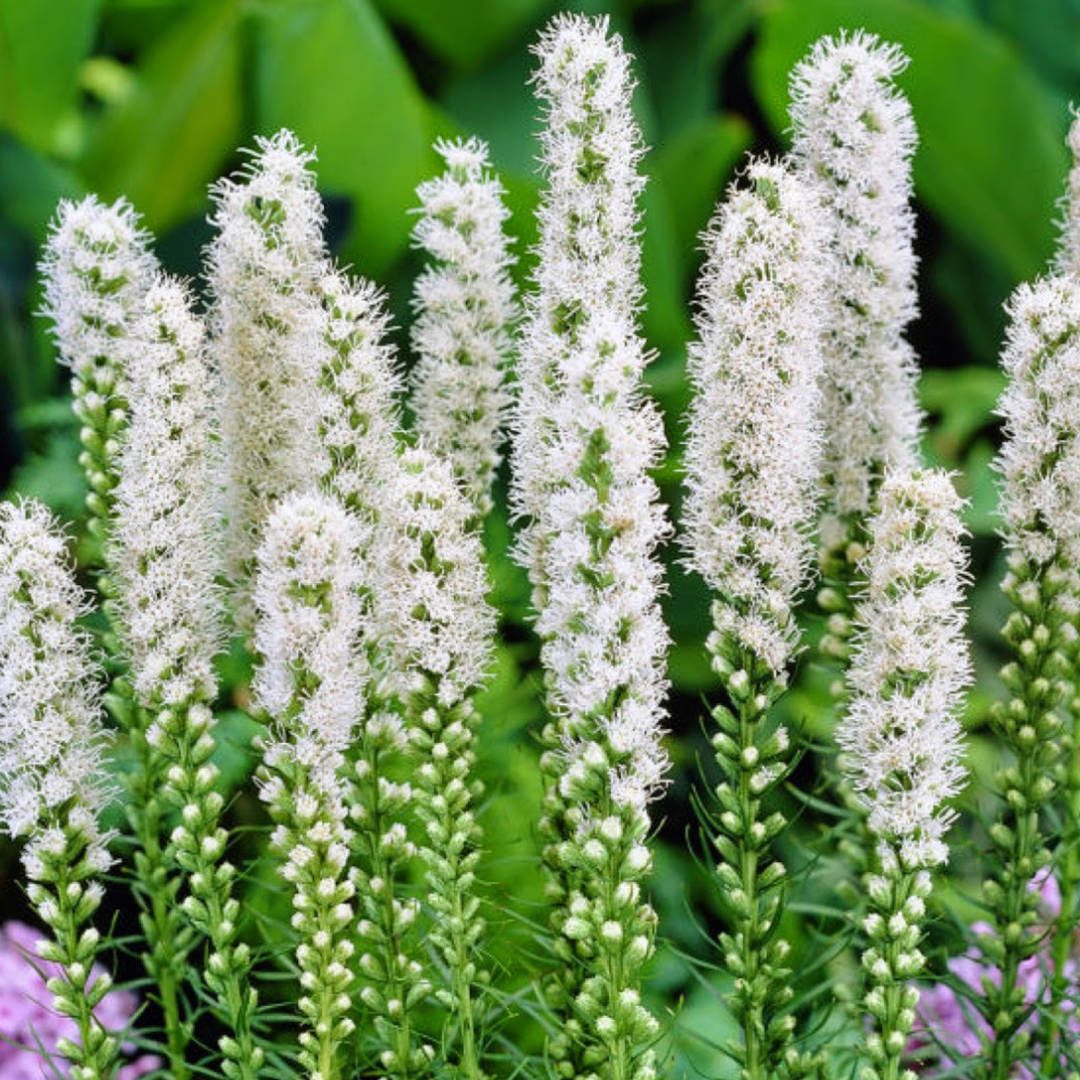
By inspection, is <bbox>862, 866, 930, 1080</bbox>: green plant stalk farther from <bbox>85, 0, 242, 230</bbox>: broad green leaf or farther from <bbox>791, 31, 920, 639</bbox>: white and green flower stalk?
<bbox>85, 0, 242, 230</bbox>: broad green leaf

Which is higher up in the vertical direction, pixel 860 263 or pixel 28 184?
pixel 28 184

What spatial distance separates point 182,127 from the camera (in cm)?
274

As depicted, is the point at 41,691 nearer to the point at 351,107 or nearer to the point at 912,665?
the point at 912,665

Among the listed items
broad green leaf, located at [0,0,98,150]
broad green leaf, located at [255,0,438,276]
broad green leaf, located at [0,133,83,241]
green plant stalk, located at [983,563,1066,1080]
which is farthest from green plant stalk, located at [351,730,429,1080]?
broad green leaf, located at [0,0,98,150]

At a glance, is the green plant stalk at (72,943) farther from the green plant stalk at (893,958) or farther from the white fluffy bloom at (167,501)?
the green plant stalk at (893,958)

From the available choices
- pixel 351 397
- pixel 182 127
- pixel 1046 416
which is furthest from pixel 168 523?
pixel 182 127

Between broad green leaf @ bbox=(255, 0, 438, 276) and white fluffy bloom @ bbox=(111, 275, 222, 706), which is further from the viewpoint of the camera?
broad green leaf @ bbox=(255, 0, 438, 276)

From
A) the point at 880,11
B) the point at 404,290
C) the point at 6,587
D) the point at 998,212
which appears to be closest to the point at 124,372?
the point at 6,587

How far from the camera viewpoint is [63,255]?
3.42ft

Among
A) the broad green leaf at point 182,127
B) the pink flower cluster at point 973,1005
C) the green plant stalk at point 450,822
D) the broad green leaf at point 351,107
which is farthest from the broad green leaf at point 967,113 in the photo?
the green plant stalk at point 450,822

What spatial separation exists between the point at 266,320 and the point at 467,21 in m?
2.13

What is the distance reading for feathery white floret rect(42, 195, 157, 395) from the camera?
1033 mm

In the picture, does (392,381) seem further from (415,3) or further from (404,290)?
(415,3)

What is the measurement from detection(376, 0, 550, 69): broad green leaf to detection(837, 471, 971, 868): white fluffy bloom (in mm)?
2202
